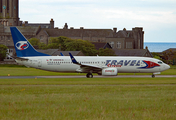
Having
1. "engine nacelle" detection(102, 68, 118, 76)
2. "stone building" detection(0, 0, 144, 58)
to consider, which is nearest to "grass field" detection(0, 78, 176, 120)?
"engine nacelle" detection(102, 68, 118, 76)

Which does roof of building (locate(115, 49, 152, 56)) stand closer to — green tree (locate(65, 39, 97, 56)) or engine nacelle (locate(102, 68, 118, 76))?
green tree (locate(65, 39, 97, 56))

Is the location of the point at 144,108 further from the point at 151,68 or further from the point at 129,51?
the point at 129,51

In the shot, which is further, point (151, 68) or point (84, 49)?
point (84, 49)

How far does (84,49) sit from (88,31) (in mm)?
60110

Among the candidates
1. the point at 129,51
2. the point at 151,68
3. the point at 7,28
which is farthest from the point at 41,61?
the point at 7,28

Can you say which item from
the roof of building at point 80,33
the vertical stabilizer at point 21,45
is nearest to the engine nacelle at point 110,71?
the vertical stabilizer at point 21,45

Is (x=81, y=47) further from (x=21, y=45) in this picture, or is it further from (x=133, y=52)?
(x=21, y=45)

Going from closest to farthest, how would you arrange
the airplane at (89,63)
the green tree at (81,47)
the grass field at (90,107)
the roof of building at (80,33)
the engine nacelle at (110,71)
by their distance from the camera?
the grass field at (90,107), the engine nacelle at (110,71), the airplane at (89,63), the green tree at (81,47), the roof of building at (80,33)

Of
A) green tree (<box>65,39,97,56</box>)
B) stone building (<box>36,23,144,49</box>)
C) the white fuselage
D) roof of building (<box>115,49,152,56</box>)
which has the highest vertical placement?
stone building (<box>36,23,144,49</box>)

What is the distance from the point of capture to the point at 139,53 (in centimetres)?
11362

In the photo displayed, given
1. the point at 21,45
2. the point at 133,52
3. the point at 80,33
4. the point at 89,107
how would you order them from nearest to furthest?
1. the point at 89,107
2. the point at 21,45
3. the point at 133,52
4. the point at 80,33

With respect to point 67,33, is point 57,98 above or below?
below

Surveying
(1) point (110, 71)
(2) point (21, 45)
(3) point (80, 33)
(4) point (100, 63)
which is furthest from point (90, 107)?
(3) point (80, 33)

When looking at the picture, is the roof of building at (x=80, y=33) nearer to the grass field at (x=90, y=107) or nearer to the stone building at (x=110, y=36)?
the stone building at (x=110, y=36)
